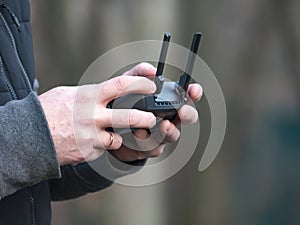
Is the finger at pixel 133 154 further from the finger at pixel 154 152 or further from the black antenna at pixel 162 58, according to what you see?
the black antenna at pixel 162 58

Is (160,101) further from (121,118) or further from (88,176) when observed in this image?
(88,176)

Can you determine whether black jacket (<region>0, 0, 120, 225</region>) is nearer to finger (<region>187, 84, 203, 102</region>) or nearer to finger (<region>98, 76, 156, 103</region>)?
finger (<region>98, 76, 156, 103</region>)

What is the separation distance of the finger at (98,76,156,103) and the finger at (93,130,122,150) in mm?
49

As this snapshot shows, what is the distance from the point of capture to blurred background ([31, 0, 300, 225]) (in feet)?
7.69

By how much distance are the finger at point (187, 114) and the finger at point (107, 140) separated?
0.11 m

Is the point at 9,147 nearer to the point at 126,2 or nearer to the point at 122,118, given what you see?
the point at 122,118

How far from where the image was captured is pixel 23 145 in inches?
30.0

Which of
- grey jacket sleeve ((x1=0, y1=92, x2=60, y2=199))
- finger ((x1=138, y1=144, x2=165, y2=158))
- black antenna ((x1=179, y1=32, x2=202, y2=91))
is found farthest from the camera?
finger ((x1=138, y1=144, x2=165, y2=158))

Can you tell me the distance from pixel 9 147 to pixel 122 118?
0.16 meters

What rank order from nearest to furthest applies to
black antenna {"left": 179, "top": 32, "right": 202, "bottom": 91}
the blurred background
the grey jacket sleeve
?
the grey jacket sleeve → black antenna {"left": 179, "top": 32, "right": 202, "bottom": 91} → the blurred background

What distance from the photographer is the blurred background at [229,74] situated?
2.34 metres

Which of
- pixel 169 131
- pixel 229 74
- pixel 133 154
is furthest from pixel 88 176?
pixel 229 74

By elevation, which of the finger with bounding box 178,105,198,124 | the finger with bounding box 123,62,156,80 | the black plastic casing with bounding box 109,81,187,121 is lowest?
the finger with bounding box 178,105,198,124

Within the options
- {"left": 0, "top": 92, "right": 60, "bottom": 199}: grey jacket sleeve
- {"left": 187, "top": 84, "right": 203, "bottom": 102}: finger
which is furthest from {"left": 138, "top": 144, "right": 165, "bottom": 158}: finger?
{"left": 0, "top": 92, "right": 60, "bottom": 199}: grey jacket sleeve
